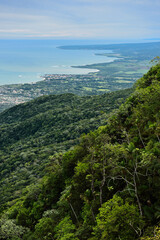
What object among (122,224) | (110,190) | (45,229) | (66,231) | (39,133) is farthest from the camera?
(39,133)

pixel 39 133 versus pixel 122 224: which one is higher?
pixel 122 224

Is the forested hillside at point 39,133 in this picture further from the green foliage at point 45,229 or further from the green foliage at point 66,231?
the green foliage at point 66,231

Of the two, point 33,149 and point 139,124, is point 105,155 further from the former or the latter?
point 33,149

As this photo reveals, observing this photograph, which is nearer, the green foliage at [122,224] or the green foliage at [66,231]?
the green foliage at [122,224]

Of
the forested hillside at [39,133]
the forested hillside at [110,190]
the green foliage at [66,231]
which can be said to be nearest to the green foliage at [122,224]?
the forested hillside at [110,190]

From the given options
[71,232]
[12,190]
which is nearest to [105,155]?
[71,232]

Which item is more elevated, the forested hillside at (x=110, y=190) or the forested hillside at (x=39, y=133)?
the forested hillside at (x=110, y=190)

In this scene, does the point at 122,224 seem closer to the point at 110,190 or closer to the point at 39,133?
the point at 110,190

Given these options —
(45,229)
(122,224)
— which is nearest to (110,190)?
(122,224)
